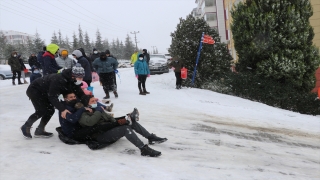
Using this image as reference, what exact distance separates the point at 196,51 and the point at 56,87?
422 inches

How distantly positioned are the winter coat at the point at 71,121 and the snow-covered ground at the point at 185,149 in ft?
0.93

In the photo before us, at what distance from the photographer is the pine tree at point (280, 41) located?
42.5ft

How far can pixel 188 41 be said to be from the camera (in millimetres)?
14688

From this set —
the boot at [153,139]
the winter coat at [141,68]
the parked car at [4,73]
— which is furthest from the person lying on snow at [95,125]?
the parked car at [4,73]

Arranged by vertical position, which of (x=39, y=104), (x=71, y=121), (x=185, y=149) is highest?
(x=39, y=104)

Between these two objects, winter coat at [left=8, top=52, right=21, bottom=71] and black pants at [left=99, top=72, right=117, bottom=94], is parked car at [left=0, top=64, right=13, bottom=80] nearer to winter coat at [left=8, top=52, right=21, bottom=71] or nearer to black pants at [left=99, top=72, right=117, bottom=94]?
winter coat at [left=8, top=52, right=21, bottom=71]

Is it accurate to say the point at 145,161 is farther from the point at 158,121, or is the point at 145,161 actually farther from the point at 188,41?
the point at 188,41

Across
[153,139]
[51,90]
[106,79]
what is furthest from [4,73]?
[153,139]

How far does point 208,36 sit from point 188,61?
1.64m

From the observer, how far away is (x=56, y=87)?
4.90 m

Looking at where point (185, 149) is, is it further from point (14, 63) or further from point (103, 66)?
point (14, 63)

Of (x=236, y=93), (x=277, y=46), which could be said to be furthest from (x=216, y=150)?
(x=277, y=46)

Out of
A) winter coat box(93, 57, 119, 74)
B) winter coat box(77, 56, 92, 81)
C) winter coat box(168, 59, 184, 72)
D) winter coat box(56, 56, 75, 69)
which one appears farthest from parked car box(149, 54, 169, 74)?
winter coat box(56, 56, 75, 69)

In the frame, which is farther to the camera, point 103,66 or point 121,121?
point 103,66
